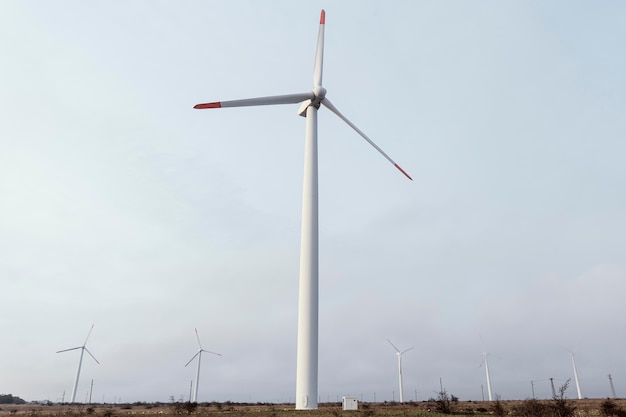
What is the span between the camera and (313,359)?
4806 cm

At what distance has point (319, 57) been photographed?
214 feet

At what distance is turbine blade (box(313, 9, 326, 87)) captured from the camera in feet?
207

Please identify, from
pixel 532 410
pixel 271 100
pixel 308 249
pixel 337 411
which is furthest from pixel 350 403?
pixel 271 100

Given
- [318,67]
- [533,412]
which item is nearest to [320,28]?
[318,67]

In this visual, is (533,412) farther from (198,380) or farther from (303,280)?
(198,380)

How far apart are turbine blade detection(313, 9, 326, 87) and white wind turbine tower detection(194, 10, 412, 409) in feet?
0.56

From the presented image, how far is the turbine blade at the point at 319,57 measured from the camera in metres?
63.0

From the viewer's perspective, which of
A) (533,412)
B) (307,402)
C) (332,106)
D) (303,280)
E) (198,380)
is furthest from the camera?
(198,380)

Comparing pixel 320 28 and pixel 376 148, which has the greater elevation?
pixel 320 28

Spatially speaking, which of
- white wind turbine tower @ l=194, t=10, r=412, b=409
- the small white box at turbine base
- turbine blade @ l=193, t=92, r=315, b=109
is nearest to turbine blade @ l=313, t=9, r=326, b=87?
white wind turbine tower @ l=194, t=10, r=412, b=409

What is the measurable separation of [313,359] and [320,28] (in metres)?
44.1

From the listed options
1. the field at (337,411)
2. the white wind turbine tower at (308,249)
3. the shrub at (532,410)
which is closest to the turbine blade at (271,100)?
the white wind turbine tower at (308,249)

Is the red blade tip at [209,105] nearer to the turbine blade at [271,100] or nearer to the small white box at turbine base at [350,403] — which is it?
the turbine blade at [271,100]

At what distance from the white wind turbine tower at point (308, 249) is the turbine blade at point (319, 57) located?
17 cm
